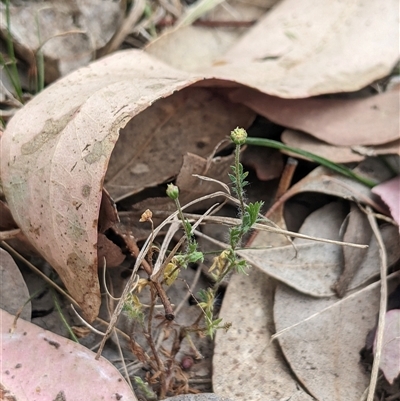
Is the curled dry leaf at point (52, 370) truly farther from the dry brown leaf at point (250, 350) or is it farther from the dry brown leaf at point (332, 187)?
the dry brown leaf at point (332, 187)

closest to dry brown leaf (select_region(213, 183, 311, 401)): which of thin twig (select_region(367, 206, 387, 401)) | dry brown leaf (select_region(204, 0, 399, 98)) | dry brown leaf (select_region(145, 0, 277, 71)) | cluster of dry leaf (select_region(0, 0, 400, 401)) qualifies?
cluster of dry leaf (select_region(0, 0, 400, 401))

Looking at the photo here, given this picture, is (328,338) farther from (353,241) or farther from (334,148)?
(334,148)

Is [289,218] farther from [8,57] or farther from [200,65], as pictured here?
[8,57]

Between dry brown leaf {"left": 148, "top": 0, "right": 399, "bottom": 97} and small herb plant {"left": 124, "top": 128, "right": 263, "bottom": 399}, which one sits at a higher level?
dry brown leaf {"left": 148, "top": 0, "right": 399, "bottom": 97}

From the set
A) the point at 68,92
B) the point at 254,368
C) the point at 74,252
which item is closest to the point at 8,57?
the point at 68,92

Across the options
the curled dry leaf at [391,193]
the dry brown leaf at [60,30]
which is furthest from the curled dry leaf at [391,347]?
the dry brown leaf at [60,30]

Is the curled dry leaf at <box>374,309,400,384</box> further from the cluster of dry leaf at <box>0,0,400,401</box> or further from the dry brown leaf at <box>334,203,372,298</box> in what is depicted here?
the dry brown leaf at <box>334,203,372,298</box>
